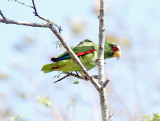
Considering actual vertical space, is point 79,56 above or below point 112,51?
above

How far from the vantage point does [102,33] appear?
3355mm

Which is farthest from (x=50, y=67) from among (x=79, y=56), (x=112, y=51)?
(x=112, y=51)

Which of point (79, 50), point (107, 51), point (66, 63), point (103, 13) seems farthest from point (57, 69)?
point (103, 13)

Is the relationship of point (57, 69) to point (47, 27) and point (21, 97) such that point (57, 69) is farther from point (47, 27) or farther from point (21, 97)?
point (21, 97)

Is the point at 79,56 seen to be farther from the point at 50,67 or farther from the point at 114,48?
the point at 114,48

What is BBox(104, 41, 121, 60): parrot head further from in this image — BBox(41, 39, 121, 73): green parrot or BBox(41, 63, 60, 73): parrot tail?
BBox(41, 63, 60, 73): parrot tail

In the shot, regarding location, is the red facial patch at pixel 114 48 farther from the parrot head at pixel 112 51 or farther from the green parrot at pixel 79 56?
the green parrot at pixel 79 56

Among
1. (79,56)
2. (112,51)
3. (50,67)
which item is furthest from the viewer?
(112,51)

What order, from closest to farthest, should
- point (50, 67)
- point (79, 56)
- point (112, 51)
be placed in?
1. point (50, 67)
2. point (79, 56)
3. point (112, 51)

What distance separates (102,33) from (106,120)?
1075mm

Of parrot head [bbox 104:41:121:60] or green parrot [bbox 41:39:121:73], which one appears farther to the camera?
parrot head [bbox 104:41:121:60]

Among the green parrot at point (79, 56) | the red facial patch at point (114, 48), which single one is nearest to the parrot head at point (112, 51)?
the red facial patch at point (114, 48)

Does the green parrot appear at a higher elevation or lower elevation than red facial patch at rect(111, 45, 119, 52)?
higher

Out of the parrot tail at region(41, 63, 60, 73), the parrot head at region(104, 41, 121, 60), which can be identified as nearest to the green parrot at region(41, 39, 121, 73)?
the parrot tail at region(41, 63, 60, 73)
